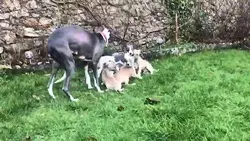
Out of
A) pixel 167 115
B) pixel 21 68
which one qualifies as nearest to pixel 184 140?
pixel 167 115

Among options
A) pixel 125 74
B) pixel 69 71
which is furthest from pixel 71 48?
pixel 125 74

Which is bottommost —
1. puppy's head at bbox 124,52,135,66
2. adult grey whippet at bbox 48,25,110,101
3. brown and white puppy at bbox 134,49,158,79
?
brown and white puppy at bbox 134,49,158,79

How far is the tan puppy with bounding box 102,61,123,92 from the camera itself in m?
5.24

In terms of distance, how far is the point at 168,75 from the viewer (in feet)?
19.0

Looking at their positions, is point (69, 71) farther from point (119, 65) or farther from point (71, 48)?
point (119, 65)

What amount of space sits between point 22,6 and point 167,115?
11.9 ft

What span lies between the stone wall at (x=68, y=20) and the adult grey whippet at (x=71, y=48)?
6.26 feet

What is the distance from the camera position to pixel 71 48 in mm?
4875

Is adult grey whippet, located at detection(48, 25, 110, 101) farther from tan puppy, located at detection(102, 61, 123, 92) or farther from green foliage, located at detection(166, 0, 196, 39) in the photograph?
green foliage, located at detection(166, 0, 196, 39)

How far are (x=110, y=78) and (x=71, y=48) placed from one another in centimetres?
65

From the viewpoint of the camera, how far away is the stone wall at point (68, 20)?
679 centimetres

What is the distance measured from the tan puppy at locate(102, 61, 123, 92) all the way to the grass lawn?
14 centimetres

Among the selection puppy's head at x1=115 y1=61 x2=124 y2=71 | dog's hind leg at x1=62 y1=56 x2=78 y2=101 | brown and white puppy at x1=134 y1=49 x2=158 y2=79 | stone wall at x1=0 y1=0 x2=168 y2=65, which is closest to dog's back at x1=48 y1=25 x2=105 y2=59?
dog's hind leg at x1=62 y1=56 x2=78 y2=101

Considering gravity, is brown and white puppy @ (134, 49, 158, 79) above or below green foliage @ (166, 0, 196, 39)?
below
